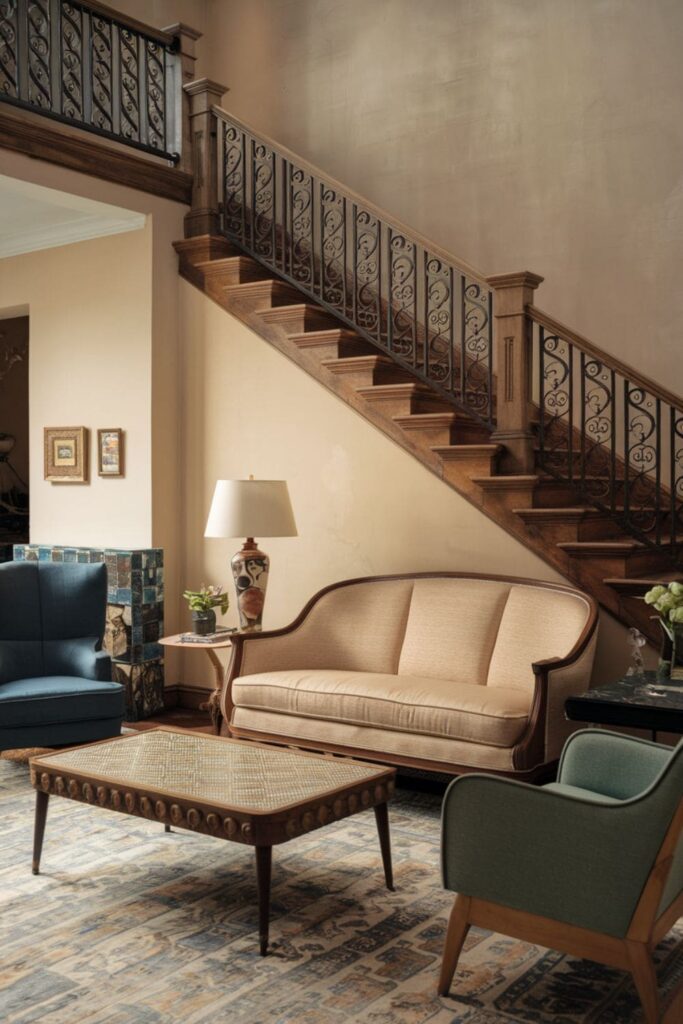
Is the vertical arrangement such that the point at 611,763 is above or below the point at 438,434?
below

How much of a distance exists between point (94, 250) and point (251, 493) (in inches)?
95.2

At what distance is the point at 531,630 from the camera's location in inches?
203

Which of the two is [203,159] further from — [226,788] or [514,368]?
[226,788]

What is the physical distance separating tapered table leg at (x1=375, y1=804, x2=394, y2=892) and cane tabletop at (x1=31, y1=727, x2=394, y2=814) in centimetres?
15

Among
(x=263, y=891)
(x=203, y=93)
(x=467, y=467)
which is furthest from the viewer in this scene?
(x=203, y=93)

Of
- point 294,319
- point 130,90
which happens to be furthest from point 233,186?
point 294,319

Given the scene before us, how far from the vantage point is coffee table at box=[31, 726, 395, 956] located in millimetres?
3365

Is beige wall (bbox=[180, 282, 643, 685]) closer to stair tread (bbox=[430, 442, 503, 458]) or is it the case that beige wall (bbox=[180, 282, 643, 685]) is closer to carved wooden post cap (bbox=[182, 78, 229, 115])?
stair tread (bbox=[430, 442, 503, 458])

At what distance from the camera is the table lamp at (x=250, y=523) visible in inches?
222

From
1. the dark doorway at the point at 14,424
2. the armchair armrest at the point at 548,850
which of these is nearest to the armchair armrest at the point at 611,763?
the armchair armrest at the point at 548,850

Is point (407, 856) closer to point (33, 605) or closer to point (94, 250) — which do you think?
point (33, 605)

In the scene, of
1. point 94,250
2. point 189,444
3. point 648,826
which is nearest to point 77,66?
point 94,250

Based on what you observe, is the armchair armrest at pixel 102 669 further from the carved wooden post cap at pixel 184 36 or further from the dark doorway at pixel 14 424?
the dark doorway at pixel 14 424

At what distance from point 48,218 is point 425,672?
4048 mm
